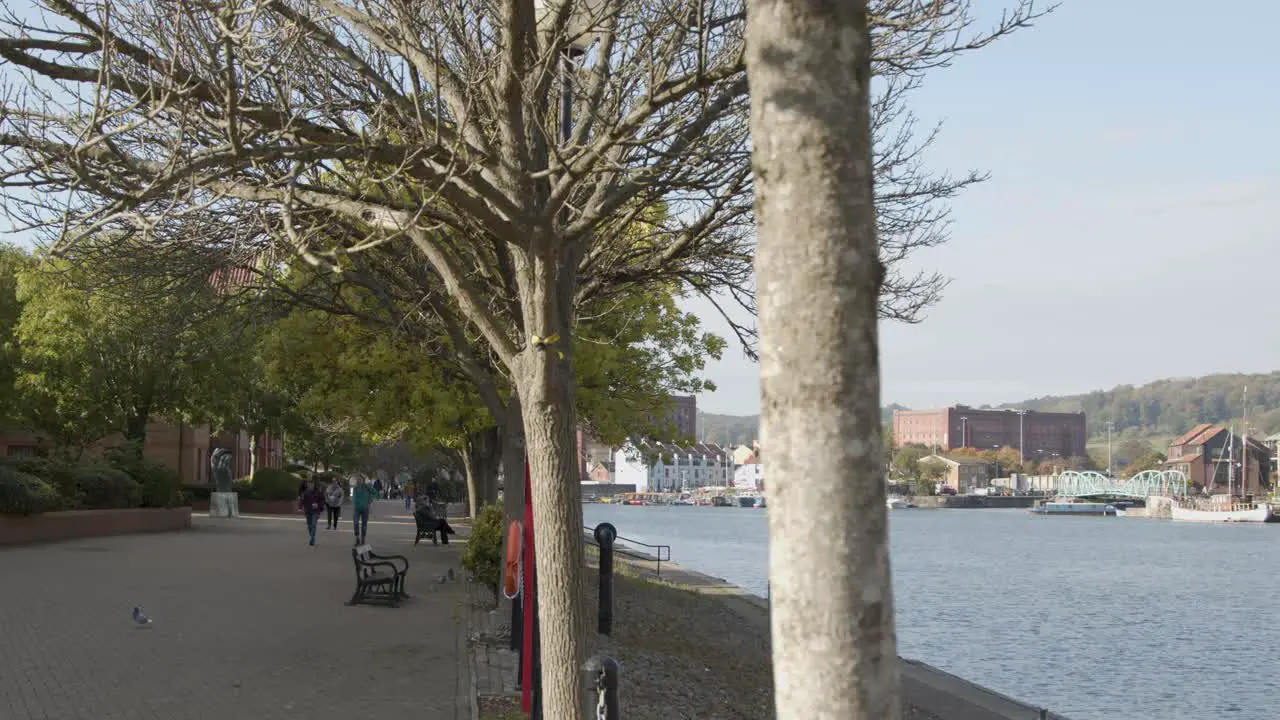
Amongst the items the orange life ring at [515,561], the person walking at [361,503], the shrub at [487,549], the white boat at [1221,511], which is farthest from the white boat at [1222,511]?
the orange life ring at [515,561]

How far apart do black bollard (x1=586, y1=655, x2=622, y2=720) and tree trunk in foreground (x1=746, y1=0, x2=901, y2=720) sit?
12.0ft

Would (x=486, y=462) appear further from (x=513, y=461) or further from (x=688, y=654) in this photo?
(x=513, y=461)

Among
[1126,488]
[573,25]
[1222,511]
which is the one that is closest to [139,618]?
[573,25]

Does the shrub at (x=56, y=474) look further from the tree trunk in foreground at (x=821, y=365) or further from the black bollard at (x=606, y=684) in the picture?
the tree trunk in foreground at (x=821, y=365)

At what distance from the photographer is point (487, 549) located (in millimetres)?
17562

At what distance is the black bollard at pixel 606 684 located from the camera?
22.8 feet

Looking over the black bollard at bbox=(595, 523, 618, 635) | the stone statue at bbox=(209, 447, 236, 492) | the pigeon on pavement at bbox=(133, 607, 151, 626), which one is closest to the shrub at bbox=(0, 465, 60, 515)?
the pigeon on pavement at bbox=(133, 607, 151, 626)

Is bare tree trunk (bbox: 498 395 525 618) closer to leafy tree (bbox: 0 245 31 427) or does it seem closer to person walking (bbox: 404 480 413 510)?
leafy tree (bbox: 0 245 31 427)

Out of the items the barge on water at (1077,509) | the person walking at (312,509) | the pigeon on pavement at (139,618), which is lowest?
the barge on water at (1077,509)

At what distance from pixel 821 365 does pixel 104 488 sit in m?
33.3

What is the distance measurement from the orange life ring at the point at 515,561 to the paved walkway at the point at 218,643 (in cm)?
97

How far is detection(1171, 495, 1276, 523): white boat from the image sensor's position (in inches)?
6038

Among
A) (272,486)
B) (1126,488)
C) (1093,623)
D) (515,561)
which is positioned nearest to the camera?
(515,561)

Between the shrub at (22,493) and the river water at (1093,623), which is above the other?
the shrub at (22,493)
